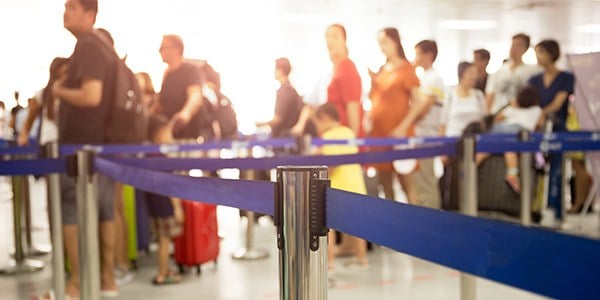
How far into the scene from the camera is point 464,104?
6609 mm

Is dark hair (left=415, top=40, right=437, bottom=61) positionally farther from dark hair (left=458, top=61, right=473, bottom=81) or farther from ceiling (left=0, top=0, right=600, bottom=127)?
ceiling (left=0, top=0, right=600, bottom=127)

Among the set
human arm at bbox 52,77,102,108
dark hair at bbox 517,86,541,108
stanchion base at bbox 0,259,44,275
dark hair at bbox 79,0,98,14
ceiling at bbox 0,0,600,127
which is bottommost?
stanchion base at bbox 0,259,44,275

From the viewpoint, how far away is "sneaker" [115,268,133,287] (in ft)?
15.4

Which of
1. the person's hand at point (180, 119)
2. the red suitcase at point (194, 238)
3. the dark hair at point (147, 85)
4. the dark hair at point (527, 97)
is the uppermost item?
the dark hair at point (147, 85)

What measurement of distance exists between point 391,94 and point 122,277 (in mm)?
2402

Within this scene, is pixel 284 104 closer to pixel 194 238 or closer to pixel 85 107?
pixel 194 238

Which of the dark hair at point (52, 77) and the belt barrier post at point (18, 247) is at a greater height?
the dark hair at point (52, 77)

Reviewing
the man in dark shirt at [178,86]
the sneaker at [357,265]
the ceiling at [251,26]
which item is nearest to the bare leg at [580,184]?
the sneaker at [357,265]

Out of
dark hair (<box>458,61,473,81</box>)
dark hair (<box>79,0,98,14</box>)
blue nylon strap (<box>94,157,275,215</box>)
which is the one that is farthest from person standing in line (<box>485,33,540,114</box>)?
blue nylon strap (<box>94,157,275,215</box>)

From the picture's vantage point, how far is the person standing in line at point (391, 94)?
546cm

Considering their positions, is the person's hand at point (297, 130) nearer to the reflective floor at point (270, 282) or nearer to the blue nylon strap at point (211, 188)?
the reflective floor at point (270, 282)

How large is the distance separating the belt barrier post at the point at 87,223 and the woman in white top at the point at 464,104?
4.25 meters

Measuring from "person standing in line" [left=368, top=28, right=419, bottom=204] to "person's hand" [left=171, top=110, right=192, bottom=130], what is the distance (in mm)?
1490

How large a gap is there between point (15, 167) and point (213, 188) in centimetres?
129
